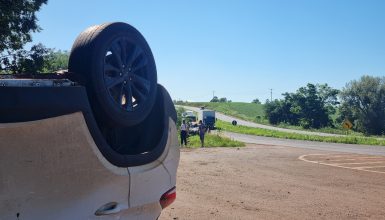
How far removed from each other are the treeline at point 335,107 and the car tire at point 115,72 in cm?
7291

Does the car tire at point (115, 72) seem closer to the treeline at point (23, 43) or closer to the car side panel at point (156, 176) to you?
the car side panel at point (156, 176)

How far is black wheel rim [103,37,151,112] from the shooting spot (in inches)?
117

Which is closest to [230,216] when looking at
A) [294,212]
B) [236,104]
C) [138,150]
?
[294,212]

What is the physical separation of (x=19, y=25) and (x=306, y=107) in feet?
243

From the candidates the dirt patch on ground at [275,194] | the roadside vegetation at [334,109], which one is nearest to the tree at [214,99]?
the roadside vegetation at [334,109]

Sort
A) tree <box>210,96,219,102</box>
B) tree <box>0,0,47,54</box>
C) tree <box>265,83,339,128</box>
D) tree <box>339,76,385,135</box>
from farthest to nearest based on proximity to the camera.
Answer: tree <box>210,96,219,102</box>, tree <box>265,83,339,128</box>, tree <box>339,76,385,135</box>, tree <box>0,0,47,54</box>

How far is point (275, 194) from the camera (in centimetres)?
870

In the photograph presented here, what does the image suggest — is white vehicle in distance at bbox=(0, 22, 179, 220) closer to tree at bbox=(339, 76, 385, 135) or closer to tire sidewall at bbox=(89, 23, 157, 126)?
tire sidewall at bbox=(89, 23, 157, 126)

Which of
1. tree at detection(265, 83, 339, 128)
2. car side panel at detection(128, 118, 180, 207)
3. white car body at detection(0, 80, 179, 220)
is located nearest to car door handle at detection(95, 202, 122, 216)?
white car body at detection(0, 80, 179, 220)

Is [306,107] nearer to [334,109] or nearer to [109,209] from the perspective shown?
[334,109]

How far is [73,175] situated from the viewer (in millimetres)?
2355

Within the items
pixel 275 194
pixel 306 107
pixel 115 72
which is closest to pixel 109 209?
pixel 115 72

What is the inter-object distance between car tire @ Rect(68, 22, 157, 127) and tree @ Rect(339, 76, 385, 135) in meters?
74.3

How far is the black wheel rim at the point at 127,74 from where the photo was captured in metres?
2.97
